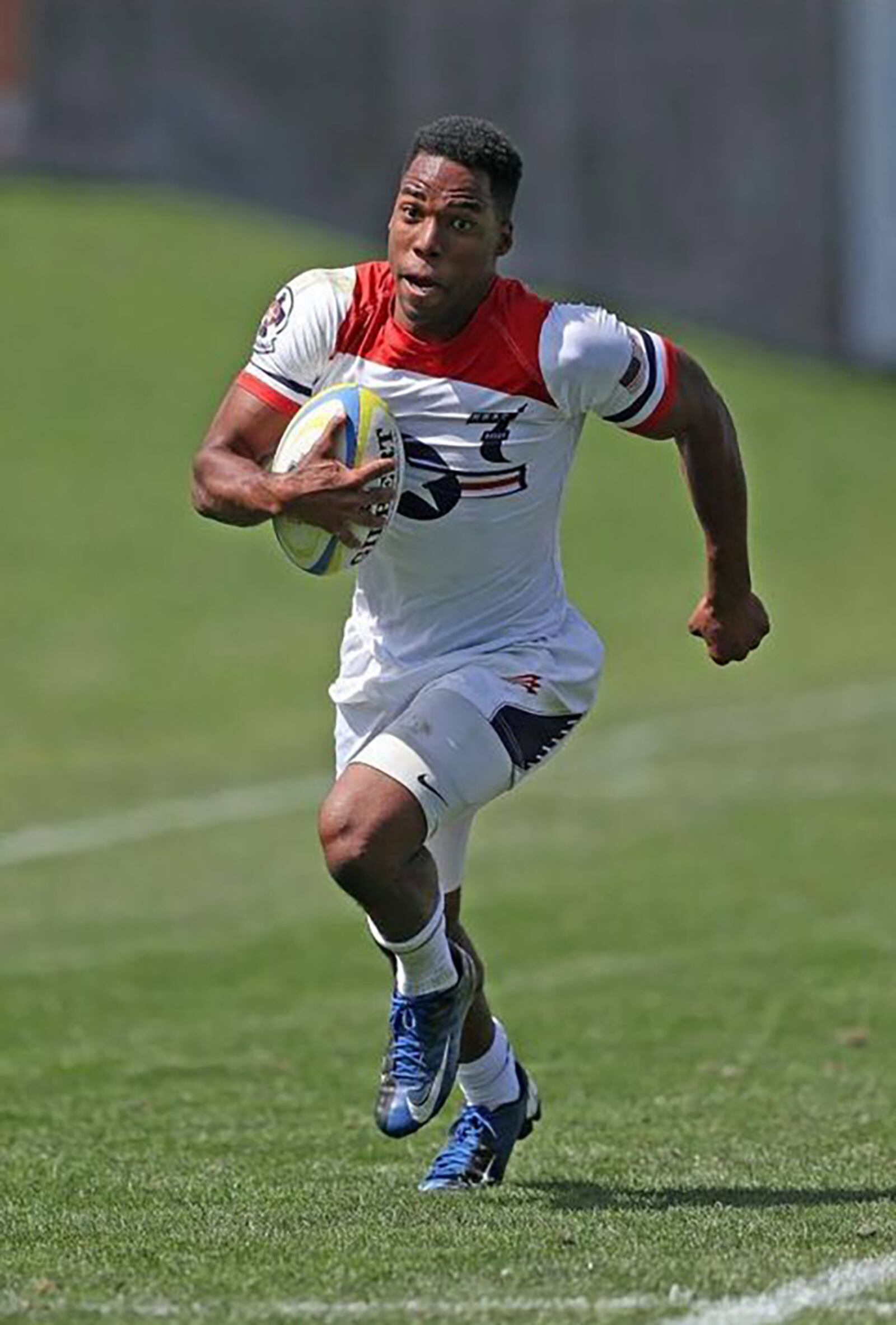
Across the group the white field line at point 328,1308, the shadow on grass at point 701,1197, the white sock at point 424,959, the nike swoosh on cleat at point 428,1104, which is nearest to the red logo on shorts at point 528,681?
the white sock at point 424,959

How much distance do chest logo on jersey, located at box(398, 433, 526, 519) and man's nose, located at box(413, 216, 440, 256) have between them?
18.3 inches

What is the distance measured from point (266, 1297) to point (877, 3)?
25.0 metres

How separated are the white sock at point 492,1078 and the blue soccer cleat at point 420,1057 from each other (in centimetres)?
44

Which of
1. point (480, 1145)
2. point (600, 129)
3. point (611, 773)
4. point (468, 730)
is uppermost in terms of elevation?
point (468, 730)

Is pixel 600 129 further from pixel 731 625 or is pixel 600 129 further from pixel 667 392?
pixel 667 392

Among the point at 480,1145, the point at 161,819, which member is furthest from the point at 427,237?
the point at 161,819

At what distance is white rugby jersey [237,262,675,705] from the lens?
23.7ft

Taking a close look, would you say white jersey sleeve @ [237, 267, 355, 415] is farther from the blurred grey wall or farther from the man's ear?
the blurred grey wall

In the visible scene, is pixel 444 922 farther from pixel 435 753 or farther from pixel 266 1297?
pixel 266 1297

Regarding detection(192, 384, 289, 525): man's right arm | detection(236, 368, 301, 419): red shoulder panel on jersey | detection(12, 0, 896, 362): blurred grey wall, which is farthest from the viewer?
detection(12, 0, 896, 362): blurred grey wall

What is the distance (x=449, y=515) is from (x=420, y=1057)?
1.37 metres

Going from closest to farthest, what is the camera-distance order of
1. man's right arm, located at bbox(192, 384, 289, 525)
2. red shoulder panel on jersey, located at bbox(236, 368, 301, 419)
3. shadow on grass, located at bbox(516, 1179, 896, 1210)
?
man's right arm, located at bbox(192, 384, 289, 525), shadow on grass, located at bbox(516, 1179, 896, 1210), red shoulder panel on jersey, located at bbox(236, 368, 301, 419)

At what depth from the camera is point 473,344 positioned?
7.25 meters

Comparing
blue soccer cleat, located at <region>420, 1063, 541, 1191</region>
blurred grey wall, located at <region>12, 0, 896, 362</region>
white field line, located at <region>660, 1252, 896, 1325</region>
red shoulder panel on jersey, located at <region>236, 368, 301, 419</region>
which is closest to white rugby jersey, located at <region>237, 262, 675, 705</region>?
red shoulder panel on jersey, located at <region>236, 368, 301, 419</region>
